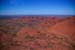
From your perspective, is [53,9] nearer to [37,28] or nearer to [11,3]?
[37,28]

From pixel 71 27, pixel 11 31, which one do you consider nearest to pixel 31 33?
pixel 11 31

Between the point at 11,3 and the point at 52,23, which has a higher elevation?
the point at 11,3

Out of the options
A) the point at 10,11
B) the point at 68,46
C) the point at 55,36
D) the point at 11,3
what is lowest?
the point at 68,46

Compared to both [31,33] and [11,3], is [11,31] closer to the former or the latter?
[31,33]

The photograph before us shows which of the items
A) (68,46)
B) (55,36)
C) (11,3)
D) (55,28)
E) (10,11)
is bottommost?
(68,46)

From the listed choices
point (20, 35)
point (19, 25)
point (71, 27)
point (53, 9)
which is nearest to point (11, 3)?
point (19, 25)

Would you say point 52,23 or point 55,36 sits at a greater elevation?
point 52,23
